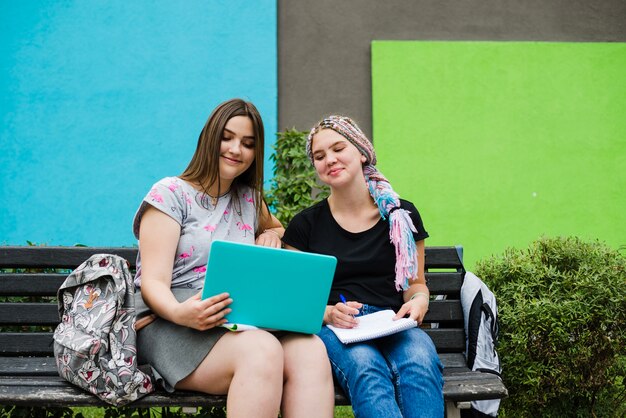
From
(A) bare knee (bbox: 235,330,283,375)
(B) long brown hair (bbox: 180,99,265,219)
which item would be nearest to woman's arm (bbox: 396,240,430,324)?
(A) bare knee (bbox: 235,330,283,375)

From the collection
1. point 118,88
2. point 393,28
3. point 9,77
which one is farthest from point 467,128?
point 9,77

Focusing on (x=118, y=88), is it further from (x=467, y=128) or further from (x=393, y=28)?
(x=467, y=128)

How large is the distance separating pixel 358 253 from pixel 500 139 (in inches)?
179

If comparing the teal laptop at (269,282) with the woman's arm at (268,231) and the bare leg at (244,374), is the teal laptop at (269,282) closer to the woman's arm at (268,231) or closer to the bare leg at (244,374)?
the bare leg at (244,374)

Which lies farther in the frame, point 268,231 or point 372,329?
point 268,231

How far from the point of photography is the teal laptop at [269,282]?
212 cm

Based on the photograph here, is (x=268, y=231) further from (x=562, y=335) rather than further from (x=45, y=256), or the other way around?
(x=562, y=335)

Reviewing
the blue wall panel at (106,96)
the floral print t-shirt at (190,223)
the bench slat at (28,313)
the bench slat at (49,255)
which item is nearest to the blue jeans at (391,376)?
the floral print t-shirt at (190,223)

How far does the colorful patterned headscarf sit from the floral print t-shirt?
19.4 inches

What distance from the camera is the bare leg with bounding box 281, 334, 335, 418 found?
2131mm

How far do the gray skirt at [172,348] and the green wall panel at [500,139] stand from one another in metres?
4.57

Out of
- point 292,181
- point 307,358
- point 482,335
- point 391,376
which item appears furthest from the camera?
point 292,181

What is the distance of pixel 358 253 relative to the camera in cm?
270

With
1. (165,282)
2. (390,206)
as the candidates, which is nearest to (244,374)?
(165,282)
